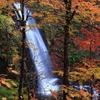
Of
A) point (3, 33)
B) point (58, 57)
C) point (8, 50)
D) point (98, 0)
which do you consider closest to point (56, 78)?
point (58, 57)

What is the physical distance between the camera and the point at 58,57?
A: 11883mm

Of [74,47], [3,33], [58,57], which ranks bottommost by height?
[58,57]

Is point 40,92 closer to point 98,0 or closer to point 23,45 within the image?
point 23,45

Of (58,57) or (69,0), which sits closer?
(69,0)

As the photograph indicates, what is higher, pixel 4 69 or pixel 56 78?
pixel 4 69

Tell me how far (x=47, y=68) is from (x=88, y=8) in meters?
7.56

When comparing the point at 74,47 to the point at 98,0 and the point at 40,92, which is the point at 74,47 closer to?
the point at 40,92

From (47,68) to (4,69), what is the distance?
469 cm

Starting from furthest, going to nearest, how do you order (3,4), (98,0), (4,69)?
(4,69)
(98,0)
(3,4)

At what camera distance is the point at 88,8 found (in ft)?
12.4

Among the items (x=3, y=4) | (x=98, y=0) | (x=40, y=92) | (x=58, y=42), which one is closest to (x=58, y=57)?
(x=58, y=42)

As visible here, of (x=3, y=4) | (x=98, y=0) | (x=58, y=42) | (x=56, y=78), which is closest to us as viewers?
(x=3, y=4)

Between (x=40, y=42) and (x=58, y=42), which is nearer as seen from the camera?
(x=40, y=42)

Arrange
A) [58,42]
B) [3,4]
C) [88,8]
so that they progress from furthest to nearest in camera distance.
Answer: [58,42]
[88,8]
[3,4]
